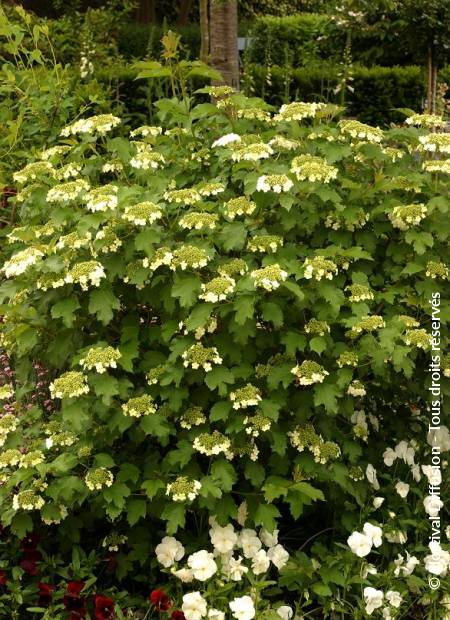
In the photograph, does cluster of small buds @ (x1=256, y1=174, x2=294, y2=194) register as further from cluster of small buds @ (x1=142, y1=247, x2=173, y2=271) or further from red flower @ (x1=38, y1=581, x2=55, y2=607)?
red flower @ (x1=38, y1=581, x2=55, y2=607)

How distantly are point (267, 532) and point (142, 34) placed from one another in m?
12.9

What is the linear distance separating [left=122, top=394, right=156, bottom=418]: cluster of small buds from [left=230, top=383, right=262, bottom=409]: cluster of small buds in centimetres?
24

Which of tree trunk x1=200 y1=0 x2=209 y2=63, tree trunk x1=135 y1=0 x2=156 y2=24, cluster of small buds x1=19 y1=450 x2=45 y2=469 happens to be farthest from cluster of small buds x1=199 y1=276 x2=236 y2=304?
tree trunk x1=135 y1=0 x2=156 y2=24

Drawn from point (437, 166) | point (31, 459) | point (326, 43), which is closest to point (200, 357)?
point (31, 459)

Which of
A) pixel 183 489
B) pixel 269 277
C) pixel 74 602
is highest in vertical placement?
pixel 269 277

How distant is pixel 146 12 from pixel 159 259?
17.0 meters

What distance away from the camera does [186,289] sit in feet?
8.39

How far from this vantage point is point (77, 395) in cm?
257

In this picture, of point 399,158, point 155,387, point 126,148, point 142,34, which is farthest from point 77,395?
point 142,34

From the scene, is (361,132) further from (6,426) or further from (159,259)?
(6,426)

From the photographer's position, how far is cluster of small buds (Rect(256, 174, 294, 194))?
8.63 ft

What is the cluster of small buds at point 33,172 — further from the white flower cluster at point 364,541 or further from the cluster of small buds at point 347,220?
the white flower cluster at point 364,541

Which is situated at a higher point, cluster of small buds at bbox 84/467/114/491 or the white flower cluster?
cluster of small buds at bbox 84/467/114/491

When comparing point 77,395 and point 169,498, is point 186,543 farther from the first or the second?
point 77,395
